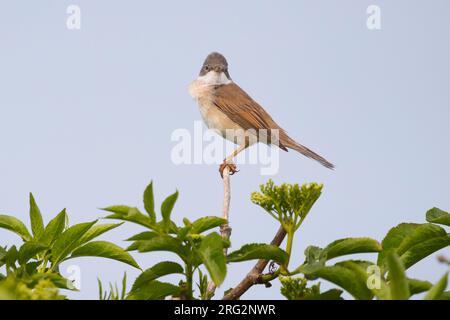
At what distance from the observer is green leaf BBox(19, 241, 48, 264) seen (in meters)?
2.51

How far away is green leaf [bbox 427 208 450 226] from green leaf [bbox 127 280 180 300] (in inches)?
43.4

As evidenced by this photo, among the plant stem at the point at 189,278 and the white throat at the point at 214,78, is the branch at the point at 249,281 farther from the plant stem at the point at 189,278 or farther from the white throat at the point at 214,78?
the white throat at the point at 214,78

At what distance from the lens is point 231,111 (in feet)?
31.4

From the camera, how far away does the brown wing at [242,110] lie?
9484 millimetres

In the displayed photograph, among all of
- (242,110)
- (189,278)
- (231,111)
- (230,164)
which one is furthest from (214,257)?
(242,110)

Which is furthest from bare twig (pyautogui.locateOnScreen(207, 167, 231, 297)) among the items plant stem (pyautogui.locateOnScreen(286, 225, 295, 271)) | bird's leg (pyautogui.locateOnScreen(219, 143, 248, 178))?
bird's leg (pyautogui.locateOnScreen(219, 143, 248, 178))

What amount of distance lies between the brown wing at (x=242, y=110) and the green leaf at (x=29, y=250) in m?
6.76

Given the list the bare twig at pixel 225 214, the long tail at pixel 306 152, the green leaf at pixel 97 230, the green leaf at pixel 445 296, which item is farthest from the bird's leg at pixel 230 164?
the green leaf at pixel 445 296

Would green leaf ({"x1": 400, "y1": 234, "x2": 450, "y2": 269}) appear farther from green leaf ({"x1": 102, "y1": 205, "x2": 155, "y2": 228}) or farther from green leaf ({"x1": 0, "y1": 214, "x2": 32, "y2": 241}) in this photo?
green leaf ({"x1": 0, "y1": 214, "x2": 32, "y2": 241})

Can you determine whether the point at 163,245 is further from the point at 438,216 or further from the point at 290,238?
the point at 438,216

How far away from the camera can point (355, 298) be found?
2158mm
